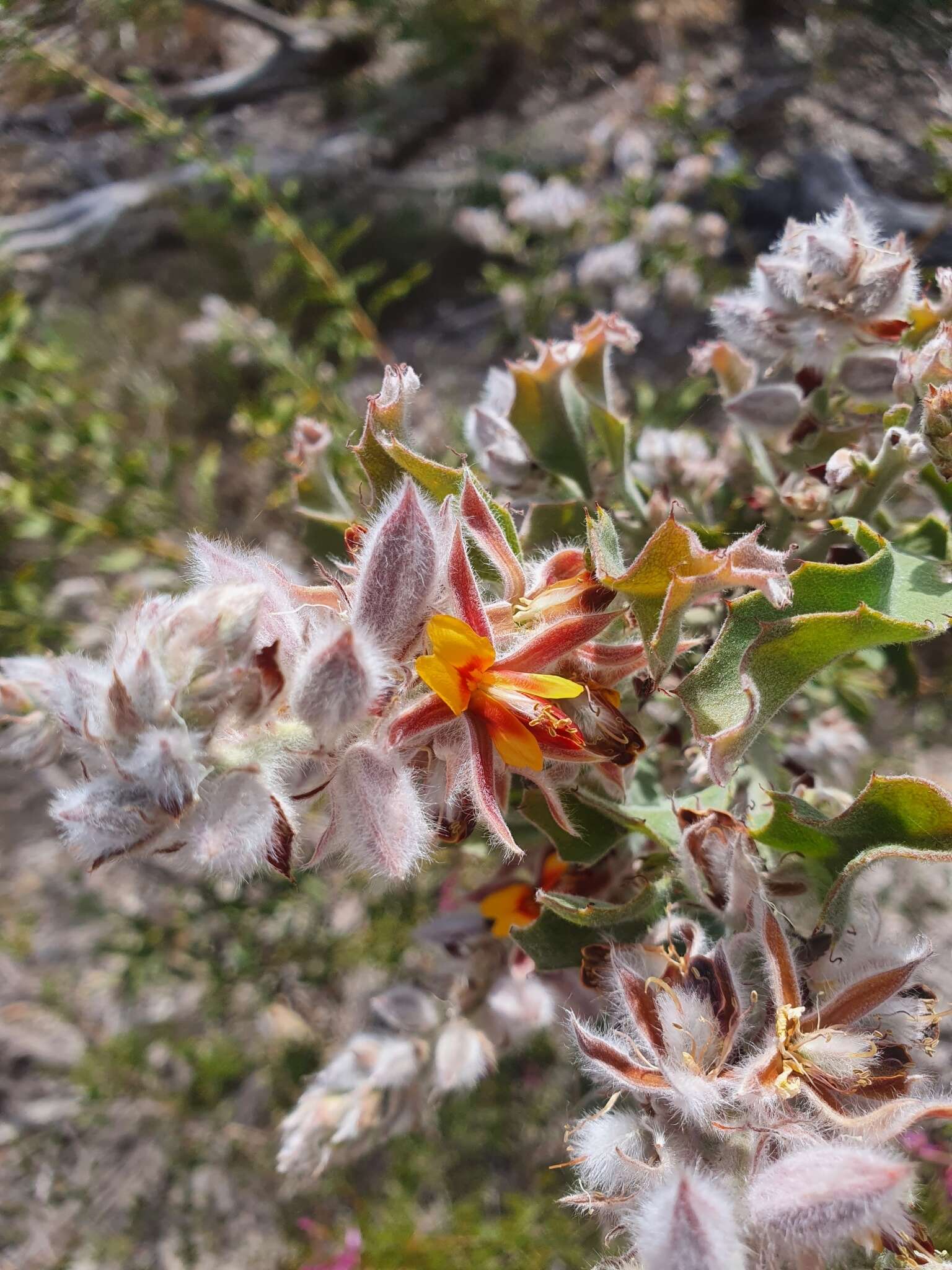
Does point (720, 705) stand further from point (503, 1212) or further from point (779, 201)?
point (779, 201)

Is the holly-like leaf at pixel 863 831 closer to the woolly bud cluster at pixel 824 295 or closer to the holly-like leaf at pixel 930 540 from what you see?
the holly-like leaf at pixel 930 540

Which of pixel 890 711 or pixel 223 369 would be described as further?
pixel 223 369

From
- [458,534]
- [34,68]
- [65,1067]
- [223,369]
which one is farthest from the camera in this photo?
[223,369]

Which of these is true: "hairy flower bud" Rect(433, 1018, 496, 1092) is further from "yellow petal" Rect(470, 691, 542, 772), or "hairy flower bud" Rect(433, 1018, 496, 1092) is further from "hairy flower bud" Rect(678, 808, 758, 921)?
"yellow petal" Rect(470, 691, 542, 772)

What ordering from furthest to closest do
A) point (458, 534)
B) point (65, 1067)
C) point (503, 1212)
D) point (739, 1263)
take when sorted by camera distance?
point (65, 1067) < point (503, 1212) < point (458, 534) < point (739, 1263)

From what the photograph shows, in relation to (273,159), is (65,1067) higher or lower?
lower

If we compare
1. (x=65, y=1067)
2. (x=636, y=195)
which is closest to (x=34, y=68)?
(x=636, y=195)

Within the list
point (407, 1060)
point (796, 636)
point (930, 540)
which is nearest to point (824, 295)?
point (930, 540)
